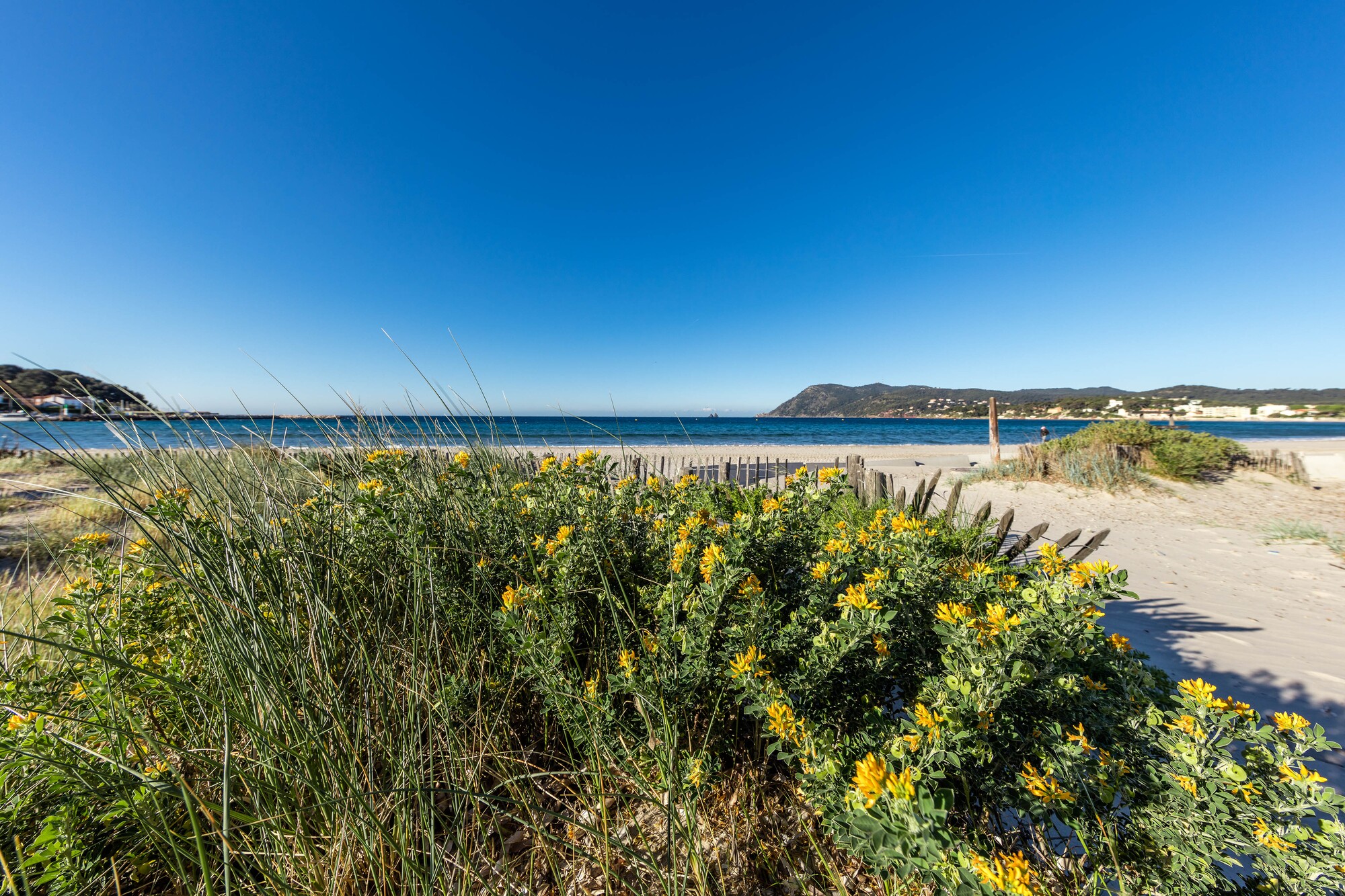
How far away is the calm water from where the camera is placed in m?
2.37

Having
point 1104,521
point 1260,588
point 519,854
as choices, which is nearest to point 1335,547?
point 1104,521

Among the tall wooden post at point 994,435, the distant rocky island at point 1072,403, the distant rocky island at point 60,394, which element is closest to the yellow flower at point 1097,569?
the distant rocky island at point 60,394

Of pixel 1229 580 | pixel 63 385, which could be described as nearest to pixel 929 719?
pixel 63 385

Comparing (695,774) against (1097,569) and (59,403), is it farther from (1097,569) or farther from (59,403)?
(59,403)

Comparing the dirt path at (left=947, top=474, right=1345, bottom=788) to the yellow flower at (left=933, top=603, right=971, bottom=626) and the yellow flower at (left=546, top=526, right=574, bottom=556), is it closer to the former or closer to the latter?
the yellow flower at (left=933, top=603, right=971, bottom=626)

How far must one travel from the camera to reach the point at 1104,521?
6387 mm

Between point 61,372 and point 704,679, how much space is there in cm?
341

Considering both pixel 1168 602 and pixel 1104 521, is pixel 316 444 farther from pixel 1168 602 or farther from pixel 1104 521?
pixel 1104 521

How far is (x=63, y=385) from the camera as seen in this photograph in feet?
7.11

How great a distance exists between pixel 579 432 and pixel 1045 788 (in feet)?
107

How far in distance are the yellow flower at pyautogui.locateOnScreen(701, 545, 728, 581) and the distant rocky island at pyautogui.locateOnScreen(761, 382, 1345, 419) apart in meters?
49.2

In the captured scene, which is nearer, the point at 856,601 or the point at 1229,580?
the point at 856,601

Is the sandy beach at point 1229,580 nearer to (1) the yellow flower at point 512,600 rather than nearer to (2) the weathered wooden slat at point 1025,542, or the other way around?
(2) the weathered wooden slat at point 1025,542

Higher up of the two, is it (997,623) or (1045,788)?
(997,623)
